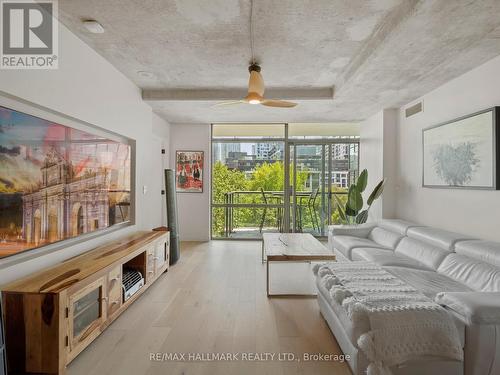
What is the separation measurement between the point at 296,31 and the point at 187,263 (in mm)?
3540

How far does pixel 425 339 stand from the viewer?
162 cm

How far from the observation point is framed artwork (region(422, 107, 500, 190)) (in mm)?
2760

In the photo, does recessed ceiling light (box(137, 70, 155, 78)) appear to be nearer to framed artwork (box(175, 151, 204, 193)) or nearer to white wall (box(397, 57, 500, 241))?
framed artwork (box(175, 151, 204, 193))

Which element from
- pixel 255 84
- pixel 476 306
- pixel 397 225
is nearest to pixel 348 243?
pixel 397 225

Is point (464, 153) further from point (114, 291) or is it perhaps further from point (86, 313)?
point (86, 313)

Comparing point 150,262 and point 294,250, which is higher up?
point 294,250

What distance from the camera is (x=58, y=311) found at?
174 cm

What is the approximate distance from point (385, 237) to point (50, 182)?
13.1 feet

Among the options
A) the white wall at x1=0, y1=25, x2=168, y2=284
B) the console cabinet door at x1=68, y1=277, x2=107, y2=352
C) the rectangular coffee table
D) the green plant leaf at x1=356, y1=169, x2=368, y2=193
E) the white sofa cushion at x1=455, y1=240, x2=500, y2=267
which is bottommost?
the console cabinet door at x1=68, y1=277, x2=107, y2=352

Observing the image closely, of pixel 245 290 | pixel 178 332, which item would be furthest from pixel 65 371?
pixel 245 290

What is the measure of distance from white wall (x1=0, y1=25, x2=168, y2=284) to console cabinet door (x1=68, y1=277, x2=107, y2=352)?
483 mm

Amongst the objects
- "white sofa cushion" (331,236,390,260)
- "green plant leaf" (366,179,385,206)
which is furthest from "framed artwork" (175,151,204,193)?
"green plant leaf" (366,179,385,206)

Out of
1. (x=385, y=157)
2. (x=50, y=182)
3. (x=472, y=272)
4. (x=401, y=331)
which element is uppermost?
(x=385, y=157)

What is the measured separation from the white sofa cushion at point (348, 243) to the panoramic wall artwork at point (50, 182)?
3103 mm
